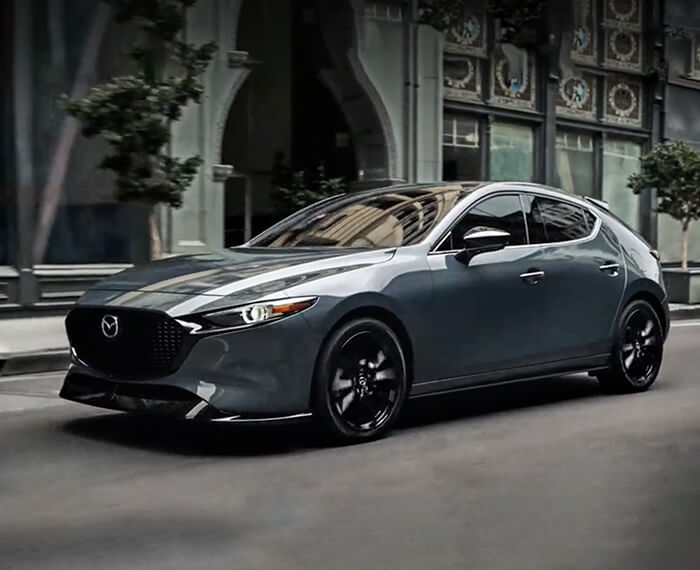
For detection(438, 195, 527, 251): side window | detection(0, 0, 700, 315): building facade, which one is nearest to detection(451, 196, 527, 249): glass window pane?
detection(438, 195, 527, 251): side window

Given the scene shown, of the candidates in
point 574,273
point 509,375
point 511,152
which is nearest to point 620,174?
point 511,152

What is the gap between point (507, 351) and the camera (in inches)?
292

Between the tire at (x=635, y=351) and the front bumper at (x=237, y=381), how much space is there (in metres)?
3.11

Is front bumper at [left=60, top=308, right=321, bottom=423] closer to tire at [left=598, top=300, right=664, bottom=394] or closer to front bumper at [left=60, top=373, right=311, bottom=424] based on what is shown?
front bumper at [left=60, top=373, right=311, bottom=424]

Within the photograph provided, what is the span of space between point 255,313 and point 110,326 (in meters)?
0.86

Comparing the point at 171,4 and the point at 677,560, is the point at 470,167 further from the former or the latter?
the point at 677,560

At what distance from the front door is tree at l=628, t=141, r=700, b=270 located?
13.2 m

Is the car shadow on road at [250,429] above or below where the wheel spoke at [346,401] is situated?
below

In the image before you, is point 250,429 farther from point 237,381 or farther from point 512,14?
point 512,14

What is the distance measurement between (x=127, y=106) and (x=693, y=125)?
18155 mm

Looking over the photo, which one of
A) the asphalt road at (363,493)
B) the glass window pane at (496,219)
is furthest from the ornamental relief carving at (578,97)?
the asphalt road at (363,493)

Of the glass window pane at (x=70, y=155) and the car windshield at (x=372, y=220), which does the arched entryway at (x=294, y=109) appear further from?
the car windshield at (x=372, y=220)

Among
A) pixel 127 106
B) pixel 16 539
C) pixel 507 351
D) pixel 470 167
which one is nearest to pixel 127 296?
pixel 16 539

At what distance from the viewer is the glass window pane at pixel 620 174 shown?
2442 cm
